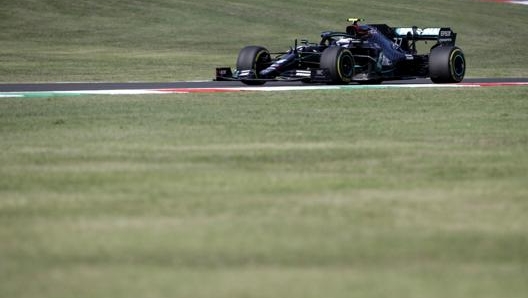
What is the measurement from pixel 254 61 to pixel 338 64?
1841 millimetres

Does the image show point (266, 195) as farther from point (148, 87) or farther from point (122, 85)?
point (122, 85)

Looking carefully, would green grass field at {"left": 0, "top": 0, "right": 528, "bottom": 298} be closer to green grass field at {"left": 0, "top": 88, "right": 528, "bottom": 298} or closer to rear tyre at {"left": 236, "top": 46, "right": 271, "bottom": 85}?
green grass field at {"left": 0, "top": 88, "right": 528, "bottom": 298}

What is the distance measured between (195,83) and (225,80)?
→ 0.68 m

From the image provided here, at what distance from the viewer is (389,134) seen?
12484 mm

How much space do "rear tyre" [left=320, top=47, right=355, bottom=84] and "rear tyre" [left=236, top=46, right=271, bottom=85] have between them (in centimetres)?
141

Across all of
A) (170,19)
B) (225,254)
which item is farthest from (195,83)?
(170,19)

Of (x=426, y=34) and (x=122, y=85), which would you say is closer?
A: (x=122, y=85)

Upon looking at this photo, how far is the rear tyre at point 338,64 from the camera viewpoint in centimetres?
2150

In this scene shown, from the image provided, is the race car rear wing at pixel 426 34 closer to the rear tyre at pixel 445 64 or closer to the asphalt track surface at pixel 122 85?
the rear tyre at pixel 445 64

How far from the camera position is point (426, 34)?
2416cm

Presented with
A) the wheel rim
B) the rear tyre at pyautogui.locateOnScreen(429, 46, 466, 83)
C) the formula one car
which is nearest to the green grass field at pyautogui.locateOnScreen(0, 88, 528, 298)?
the formula one car

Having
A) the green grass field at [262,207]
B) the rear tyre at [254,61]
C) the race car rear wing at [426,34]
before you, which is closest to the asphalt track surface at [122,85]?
the rear tyre at [254,61]

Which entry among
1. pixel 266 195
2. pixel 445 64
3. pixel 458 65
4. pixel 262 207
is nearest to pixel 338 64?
pixel 445 64

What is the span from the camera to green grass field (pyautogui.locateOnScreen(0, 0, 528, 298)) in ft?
17.7
